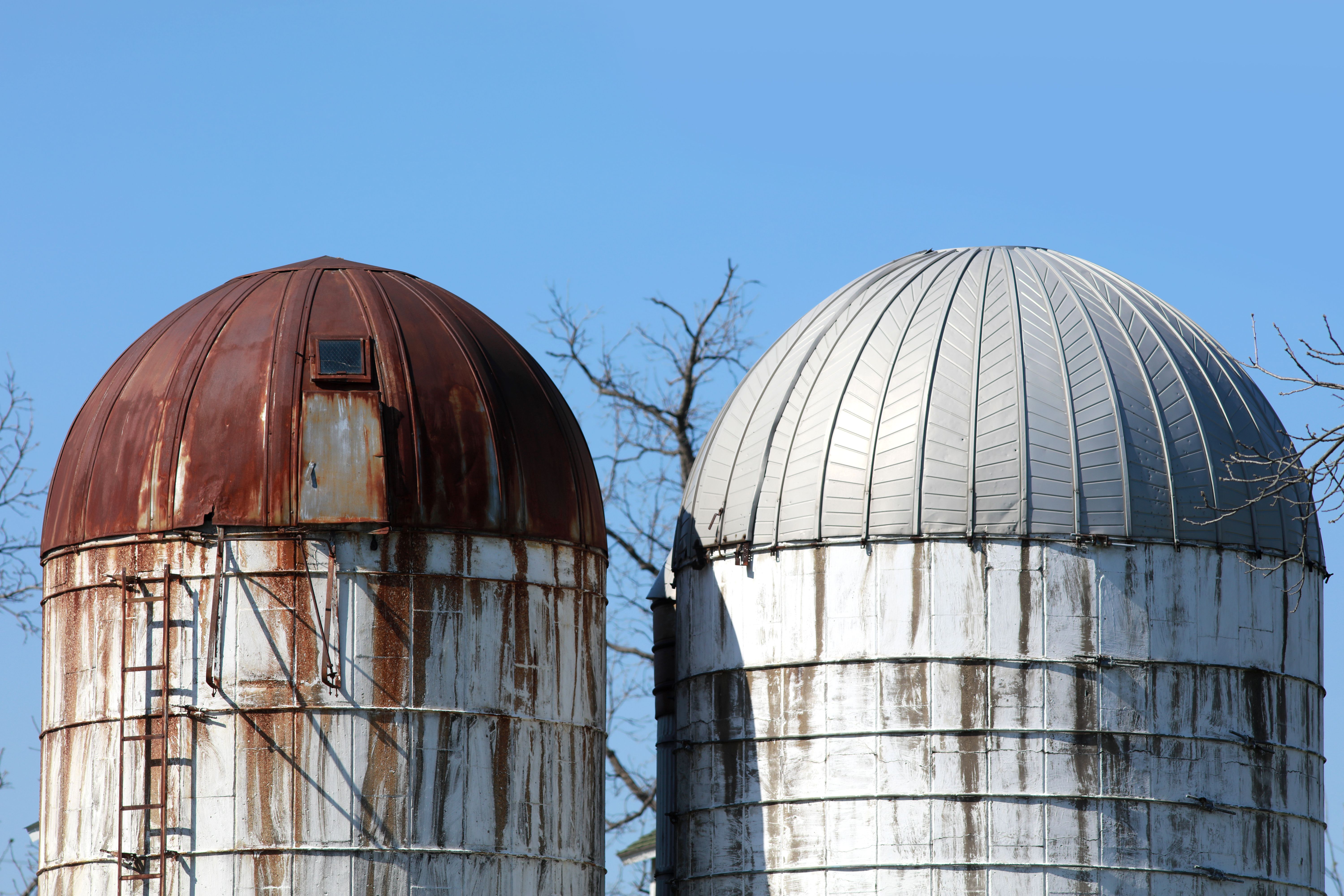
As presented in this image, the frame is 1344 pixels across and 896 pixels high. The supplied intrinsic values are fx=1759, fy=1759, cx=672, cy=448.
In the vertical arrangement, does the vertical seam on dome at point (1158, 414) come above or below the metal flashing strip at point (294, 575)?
above

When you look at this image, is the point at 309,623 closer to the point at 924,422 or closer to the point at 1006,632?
the point at 924,422

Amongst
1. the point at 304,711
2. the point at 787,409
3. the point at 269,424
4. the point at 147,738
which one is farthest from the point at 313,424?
the point at 787,409

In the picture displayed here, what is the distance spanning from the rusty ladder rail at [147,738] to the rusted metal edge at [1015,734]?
703cm

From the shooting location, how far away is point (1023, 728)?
19891 millimetres

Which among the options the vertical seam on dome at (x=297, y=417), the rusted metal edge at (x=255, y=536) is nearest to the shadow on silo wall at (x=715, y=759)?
the rusted metal edge at (x=255, y=536)

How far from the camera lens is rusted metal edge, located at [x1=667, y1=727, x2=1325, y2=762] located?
1988 cm

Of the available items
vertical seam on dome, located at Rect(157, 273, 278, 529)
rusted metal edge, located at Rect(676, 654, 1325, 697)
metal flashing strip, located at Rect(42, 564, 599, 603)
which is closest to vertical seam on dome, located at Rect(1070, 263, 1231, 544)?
rusted metal edge, located at Rect(676, 654, 1325, 697)

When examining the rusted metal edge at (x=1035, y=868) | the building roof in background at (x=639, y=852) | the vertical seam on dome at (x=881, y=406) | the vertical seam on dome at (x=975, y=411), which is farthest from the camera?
the building roof in background at (x=639, y=852)

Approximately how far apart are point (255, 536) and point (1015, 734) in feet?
28.5

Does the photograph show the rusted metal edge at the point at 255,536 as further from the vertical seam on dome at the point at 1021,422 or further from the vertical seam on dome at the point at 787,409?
the vertical seam on dome at the point at 1021,422

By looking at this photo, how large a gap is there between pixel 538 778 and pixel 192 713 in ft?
12.5

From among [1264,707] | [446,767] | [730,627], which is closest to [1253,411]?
[1264,707]

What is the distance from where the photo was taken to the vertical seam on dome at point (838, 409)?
2116 cm

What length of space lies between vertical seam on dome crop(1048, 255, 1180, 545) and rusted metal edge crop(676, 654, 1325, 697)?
1.44 m
